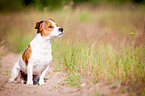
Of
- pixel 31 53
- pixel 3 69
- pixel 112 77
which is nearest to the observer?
pixel 112 77

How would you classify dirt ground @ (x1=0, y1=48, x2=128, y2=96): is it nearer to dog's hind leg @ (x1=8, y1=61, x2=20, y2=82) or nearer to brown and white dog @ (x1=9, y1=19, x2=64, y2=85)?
dog's hind leg @ (x1=8, y1=61, x2=20, y2=82)

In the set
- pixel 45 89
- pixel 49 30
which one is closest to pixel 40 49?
pixel 49 30

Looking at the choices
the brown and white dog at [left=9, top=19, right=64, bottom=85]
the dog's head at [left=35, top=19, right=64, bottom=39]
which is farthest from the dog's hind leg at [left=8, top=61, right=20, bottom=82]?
the dog's head at [left=35, top=19, right=64, bottom=39]

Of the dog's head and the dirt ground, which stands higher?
the dog's head

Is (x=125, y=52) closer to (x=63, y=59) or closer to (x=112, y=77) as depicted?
(x=112, y=77)

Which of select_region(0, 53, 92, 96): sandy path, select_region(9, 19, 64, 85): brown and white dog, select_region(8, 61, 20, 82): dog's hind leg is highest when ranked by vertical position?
select_region(9, 19, 64, 85): brown and white dog

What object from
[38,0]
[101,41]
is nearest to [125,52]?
[101,41]

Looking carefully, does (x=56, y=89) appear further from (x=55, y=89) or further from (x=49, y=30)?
(x=49, y=30)

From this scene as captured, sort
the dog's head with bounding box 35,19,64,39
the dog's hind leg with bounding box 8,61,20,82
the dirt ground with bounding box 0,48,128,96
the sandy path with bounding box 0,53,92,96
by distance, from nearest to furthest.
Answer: the dirt ground with bounding box 0,48,128,96 < the sandy path with bounding box 0,53,92,96 < the dog's head with bounding box 35,19,64,39 < the dog's hind leg with bounding box 8,61,20,82

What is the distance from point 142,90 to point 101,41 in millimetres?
1844

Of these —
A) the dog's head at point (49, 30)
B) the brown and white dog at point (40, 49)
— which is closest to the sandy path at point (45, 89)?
the brown and white dog at point (40, 49)

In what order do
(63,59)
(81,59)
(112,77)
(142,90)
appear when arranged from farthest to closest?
(63,59), (81,59), (112,77), (142,90)

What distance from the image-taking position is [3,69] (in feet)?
16.8

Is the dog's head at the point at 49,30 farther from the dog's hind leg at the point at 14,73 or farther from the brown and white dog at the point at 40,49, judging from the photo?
the dog's hind leg at the point at 14,73
